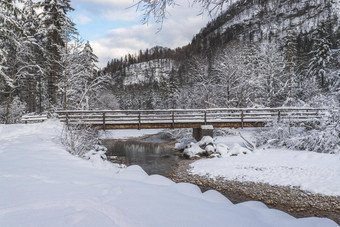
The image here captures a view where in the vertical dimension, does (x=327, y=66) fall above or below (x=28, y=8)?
below

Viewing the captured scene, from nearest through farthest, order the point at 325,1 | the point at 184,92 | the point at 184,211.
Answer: the point at 325,1 < the point at 184,211 < the point at 184,92

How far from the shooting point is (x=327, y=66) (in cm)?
2709

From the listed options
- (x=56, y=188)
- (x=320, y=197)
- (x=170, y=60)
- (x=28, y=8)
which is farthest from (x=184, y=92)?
(x=170, y=60)

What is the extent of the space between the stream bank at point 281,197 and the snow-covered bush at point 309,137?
486cm

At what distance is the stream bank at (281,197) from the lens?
24.5 ft

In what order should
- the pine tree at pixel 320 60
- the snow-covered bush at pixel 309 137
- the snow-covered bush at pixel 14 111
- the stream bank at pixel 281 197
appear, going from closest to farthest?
the stream bank at pixel 281 197
the snow-covered bush at pixel 309 137
the snow-covered bush at pixel 14 111
the pine tree at pixel 320 60

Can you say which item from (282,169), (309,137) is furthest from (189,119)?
(309,137)

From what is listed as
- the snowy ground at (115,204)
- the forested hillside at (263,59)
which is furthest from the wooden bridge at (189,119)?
the snowy ground at (115,204)

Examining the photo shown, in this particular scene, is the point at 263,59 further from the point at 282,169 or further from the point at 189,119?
the point at 282,169

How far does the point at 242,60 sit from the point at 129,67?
397ft

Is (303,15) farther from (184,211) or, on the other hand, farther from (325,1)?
(184,211)

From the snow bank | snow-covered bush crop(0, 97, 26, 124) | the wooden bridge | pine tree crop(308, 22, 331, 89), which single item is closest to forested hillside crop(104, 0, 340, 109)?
pine tree crop(308, 22, 331, 89)

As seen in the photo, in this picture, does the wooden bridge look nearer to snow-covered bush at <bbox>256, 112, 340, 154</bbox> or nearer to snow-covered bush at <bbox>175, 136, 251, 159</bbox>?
snow-covered bush at <bbox>256, 112, 340, 154</bbox>

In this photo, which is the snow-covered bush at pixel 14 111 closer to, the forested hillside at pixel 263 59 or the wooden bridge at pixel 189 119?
the forested hillside at pixel 263 59
